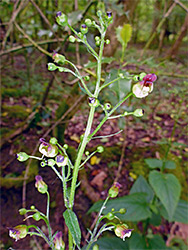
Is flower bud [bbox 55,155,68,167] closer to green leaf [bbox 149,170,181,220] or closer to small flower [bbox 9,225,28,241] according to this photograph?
small flower [bbox 9,225,28,241]

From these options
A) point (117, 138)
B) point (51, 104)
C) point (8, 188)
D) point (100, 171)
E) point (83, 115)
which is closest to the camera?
point (8, 188)

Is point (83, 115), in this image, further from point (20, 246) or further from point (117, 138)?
point (20, 246)

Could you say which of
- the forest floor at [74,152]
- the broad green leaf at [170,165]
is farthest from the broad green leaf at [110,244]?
the broad green leaf at [170,165]

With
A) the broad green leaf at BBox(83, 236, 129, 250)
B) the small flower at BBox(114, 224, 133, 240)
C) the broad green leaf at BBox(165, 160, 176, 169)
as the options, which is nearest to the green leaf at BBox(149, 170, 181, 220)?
the broad green leaf at BBox(165, 160, 176, 169)

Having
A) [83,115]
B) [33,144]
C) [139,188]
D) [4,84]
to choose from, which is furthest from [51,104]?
[139,188]

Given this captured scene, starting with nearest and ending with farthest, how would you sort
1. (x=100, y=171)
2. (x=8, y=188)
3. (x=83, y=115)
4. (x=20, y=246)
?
(x=20, y=246)
(x=8, y=188)
(x=100, y=171)
(x=83, y=115)

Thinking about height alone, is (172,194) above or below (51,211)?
above

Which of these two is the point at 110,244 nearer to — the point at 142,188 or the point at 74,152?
the point at 142,188
